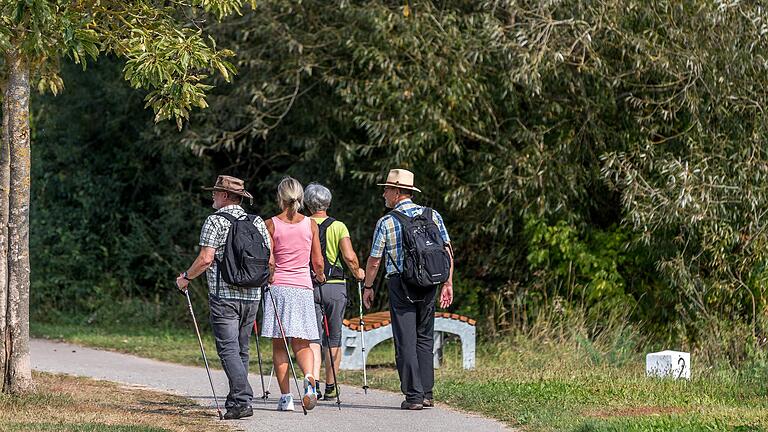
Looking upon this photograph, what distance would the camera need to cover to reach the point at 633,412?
990cm

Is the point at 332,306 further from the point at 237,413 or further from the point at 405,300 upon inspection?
the point at 237,413

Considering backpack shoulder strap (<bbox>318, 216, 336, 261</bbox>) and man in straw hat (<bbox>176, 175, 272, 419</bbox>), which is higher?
backpack shoulder strap (<bbox>318, 216, 336, 261</bbox>)

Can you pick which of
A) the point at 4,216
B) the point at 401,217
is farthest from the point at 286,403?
the point at 4,216

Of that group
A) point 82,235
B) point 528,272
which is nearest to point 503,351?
point 528,272

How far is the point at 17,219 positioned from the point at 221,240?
1924 millimetres

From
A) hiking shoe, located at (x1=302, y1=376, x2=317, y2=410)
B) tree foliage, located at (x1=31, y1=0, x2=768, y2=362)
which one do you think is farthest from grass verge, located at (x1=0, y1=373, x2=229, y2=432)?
tree foliage, located at (x1=31, y1=0, x2=768, y2=362)

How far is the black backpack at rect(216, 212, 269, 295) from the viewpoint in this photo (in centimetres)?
951

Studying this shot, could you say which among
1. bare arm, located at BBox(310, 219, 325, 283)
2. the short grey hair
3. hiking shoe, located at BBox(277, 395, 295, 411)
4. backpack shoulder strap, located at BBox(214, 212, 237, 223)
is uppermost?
the short grey hair

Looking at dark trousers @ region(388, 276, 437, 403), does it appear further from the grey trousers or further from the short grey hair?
the short grey hair

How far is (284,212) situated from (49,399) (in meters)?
2.50

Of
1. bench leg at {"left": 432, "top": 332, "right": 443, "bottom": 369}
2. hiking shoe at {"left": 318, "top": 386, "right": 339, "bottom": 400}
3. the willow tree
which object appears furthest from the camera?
bench leg at {"left": 432, "top": 332, "right": 443, "bottom": 369}

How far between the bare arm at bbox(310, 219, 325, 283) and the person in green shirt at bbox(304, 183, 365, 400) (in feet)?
0.46

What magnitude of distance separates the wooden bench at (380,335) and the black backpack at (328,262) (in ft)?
8.89

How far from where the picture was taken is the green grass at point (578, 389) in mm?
9195
